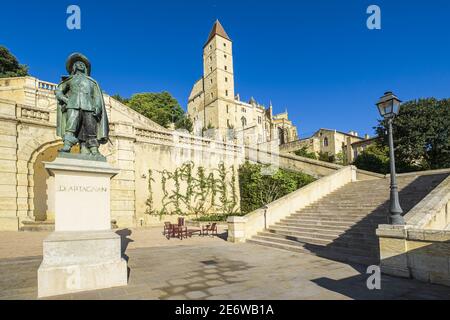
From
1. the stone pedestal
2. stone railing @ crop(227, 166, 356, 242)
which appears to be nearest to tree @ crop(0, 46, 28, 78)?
stone railing @ crop(227, 166, 356, 242)

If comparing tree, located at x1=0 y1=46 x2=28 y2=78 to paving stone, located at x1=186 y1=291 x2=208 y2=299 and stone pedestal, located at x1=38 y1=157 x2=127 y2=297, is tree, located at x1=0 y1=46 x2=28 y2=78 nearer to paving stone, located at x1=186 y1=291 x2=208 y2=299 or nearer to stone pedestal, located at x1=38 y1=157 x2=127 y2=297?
stone pedestal, located at x1=38 y1=157 x2=127 y2=297

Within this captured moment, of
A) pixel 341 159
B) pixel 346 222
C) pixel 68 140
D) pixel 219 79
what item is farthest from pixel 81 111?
pixel 219 79

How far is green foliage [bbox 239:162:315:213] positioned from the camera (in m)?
20.3

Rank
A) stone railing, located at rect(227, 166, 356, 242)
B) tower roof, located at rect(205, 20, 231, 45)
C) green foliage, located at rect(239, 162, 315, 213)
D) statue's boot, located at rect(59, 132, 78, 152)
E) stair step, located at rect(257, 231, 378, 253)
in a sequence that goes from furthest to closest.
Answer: tower roof, located at rect(205, 20, 231, 45) → green foliage, located at rect(239, 162, 315, 213) → stone railing, located at rect(227, 166, 356, 242) → stair step, located at rect(257, 231, 378, 253) → statue's boot, located at rect(59, 132, 78, 152)

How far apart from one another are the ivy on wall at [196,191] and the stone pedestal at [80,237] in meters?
13.2

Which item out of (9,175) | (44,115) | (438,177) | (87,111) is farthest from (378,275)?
(44,115)

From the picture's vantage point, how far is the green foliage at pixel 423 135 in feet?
74.0

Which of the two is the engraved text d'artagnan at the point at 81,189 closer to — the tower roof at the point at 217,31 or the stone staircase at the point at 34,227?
the stone staircase at the point at 34,227

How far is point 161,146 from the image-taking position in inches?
772

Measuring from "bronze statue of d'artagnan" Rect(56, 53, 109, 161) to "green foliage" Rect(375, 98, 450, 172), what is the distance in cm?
2423

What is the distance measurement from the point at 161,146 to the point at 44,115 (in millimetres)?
7227

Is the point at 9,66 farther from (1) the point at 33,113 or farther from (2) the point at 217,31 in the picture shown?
(2) the point at 217,31

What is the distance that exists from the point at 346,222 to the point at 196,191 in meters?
12.7

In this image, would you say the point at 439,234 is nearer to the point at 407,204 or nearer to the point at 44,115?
the point at 407,204
